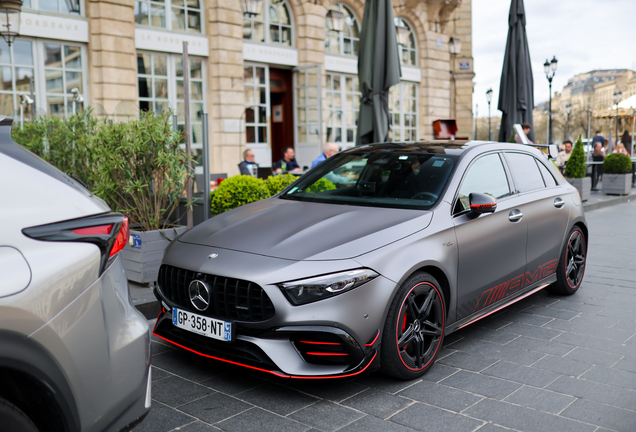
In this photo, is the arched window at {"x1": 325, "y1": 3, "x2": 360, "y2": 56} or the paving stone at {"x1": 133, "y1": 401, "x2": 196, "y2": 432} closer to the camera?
the paving stone at {"x1": 133, "y1": 401, "x2": 196, "y2": 432}

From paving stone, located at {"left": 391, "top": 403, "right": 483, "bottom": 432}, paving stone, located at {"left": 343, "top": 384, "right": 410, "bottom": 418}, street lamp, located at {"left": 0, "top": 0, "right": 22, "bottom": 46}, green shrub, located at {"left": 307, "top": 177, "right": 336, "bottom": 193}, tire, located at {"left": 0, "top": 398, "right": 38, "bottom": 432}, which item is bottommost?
paving stone, located at {"left": 391, "top": 403, "right": 483, "bottom": 432}

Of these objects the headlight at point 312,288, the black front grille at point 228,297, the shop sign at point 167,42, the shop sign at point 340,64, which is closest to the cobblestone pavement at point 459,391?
the black front grille at point 228,297

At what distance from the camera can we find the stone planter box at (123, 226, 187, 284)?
18.8 feet

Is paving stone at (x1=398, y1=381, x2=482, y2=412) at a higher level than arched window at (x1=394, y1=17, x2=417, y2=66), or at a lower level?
lower

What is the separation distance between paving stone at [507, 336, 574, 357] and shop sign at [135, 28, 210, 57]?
1180 cm

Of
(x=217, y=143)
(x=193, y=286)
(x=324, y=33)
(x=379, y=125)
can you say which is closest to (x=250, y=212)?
(x=193, y=286)

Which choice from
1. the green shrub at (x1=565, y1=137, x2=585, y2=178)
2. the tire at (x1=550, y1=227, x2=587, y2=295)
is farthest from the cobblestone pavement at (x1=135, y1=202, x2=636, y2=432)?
the green shrub at (x1=565, y1=137, x2=585, y2=178)

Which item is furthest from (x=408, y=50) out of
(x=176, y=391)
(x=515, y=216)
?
(x=176, y=391)

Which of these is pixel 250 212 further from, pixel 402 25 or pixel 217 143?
pixel 402 25

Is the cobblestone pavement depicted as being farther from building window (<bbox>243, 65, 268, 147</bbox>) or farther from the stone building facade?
building window (<bbox>243, 65, 268, 147</bbox>)

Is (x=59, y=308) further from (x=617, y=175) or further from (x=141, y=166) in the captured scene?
(x=617, y=175)

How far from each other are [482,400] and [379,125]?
6.15 m

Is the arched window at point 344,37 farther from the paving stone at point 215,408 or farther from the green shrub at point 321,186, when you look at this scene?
the paving stone at point 215,408

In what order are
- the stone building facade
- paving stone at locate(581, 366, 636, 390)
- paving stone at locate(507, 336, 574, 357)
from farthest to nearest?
the stone building facade < paving stone at locate(507, 336, 574, 357) < paving stone at locate(581, 366, 636, 390)
